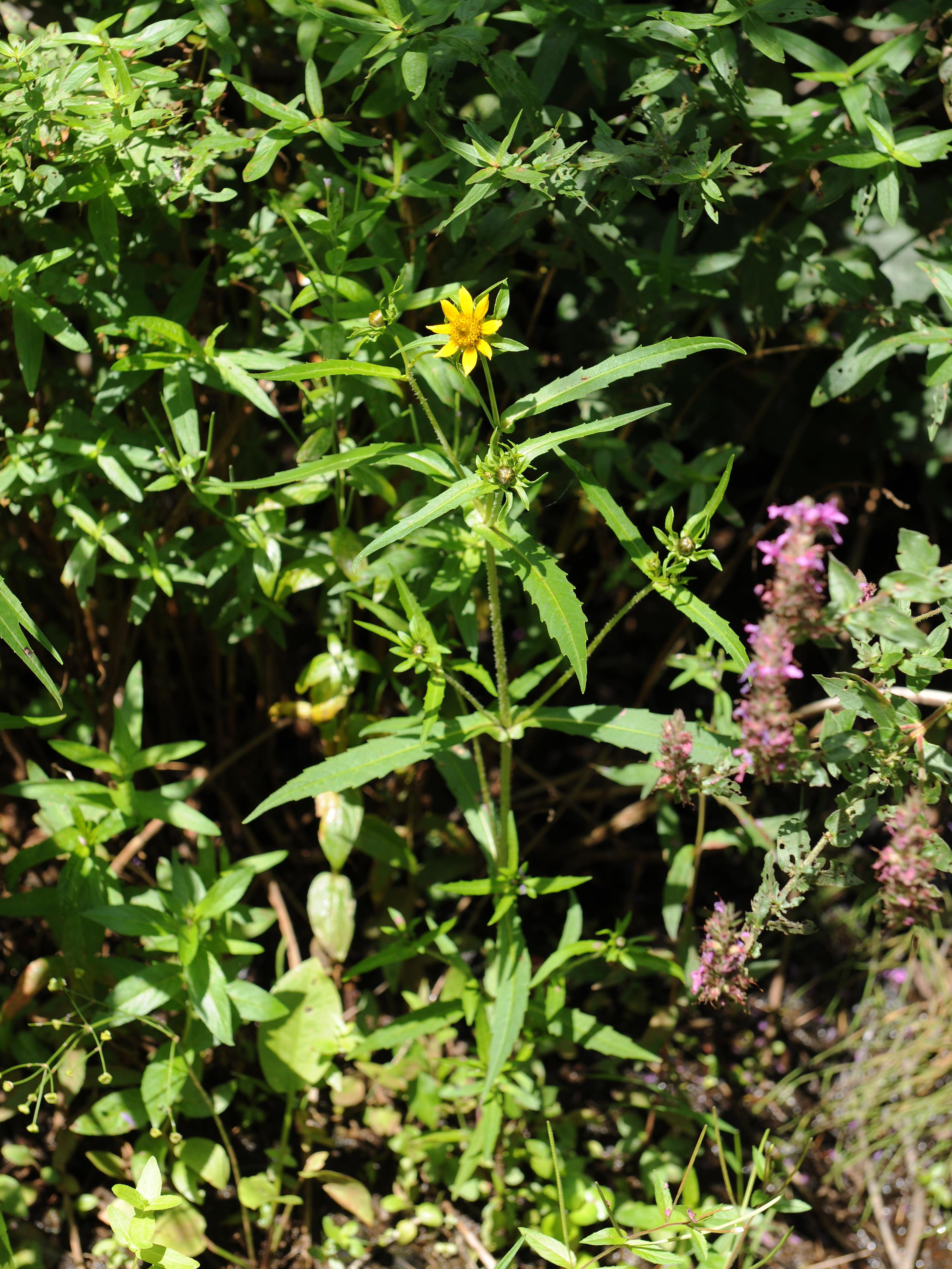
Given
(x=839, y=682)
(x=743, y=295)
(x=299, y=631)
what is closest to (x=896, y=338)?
(x=743, y=295)

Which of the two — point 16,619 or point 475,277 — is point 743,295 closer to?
point 475,277

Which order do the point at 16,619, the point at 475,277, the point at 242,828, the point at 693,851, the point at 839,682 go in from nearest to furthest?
the point at 16,619, the point at 839,682, the point at 475,277, the point at 693,851, the point at 242,828

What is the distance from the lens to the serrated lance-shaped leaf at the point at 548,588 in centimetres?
144

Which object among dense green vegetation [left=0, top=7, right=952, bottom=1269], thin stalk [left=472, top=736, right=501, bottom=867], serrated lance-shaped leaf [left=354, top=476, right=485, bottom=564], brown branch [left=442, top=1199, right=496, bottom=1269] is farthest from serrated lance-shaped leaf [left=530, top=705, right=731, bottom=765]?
brown branch [left=442, top=1199, right=496, bottom=1269]

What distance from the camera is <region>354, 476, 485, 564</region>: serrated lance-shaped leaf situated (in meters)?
1.34

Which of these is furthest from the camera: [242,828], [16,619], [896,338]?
[242,828]

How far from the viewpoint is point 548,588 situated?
150 centimetres

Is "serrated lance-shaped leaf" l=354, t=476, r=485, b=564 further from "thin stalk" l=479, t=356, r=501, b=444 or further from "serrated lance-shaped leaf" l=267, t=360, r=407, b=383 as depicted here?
"serrated lance-shaped leaf" l=267, t=360, r=407, b=383

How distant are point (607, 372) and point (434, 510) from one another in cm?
33

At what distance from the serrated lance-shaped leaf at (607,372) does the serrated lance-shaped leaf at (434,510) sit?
0.33ft

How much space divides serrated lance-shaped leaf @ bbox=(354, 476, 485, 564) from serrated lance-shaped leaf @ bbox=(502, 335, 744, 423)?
0.10m

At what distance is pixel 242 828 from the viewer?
2.63 meters

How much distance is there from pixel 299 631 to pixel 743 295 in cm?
140

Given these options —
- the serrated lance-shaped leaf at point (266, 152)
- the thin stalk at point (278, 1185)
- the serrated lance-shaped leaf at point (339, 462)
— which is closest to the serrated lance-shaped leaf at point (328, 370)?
the serrated lance-shaped leaf at point (339, 462)
